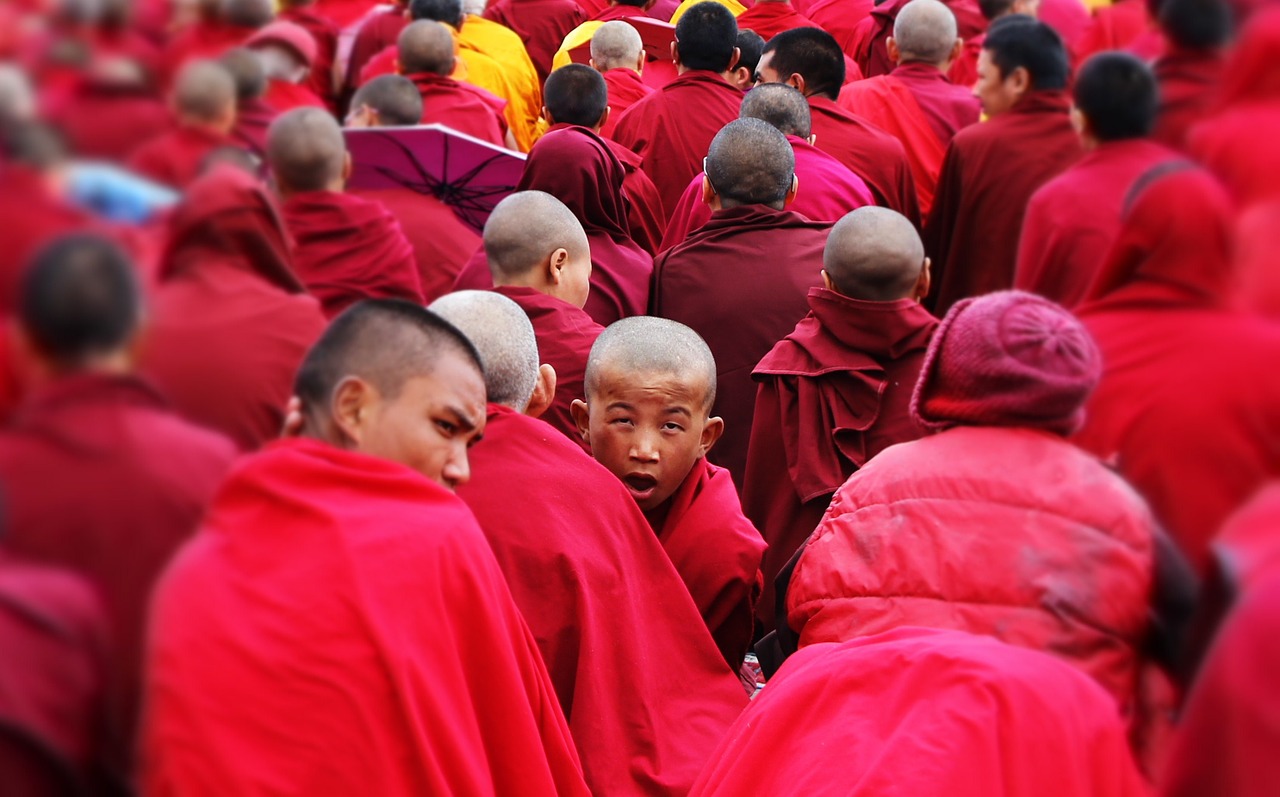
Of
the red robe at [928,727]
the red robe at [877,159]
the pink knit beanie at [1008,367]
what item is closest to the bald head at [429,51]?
the red robe at [877,159]

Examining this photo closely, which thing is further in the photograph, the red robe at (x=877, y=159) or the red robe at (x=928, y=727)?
the red robe at (x=877, y=159)

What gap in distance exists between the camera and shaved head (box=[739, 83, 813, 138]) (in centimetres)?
562

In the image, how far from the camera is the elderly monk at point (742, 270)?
4.51 metres

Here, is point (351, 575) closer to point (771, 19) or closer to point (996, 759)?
point (996, 759)

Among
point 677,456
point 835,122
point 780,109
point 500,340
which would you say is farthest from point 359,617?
point 835,122

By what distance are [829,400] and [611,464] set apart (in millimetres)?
611

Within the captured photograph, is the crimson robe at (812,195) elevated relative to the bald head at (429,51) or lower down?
lower down

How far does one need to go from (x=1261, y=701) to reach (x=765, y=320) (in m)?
3.85

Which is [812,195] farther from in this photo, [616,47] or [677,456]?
[616,47]

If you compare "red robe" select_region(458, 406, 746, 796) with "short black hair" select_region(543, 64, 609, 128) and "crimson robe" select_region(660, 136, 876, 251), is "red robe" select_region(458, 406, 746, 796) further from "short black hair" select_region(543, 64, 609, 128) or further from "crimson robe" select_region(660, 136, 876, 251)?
"short black hair" select_region(543, 64, 609, 128)

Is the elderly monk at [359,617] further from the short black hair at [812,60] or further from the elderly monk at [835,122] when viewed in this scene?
the short black hair at [812,60]

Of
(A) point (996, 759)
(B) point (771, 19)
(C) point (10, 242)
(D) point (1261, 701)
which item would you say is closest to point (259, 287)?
(C) point (10, 242)

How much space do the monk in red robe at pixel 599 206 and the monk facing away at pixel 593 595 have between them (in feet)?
5.58

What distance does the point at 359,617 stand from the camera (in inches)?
62.8
